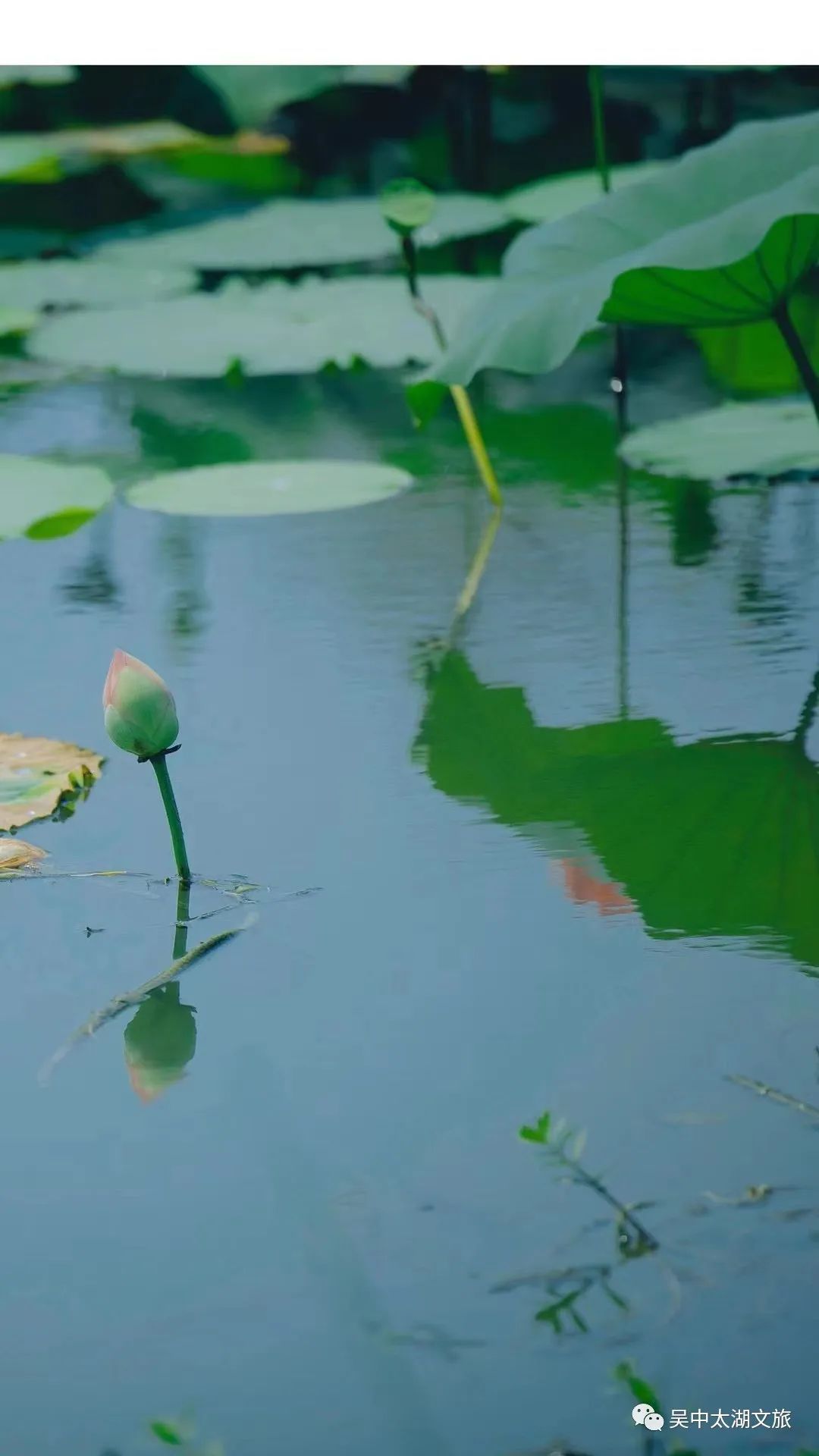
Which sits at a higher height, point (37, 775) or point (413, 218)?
point (413, 218)

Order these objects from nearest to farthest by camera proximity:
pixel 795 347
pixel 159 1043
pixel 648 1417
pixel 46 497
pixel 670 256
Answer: pixel 648 1417 → pixel 159 1043 → pixel 670 256 → pixel 795 347 → pixel 46 497

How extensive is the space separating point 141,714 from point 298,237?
2747 millimetres

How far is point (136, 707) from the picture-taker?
1.07m

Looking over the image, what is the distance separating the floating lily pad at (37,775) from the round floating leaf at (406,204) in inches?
34.0

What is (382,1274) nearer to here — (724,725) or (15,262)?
(724,725)

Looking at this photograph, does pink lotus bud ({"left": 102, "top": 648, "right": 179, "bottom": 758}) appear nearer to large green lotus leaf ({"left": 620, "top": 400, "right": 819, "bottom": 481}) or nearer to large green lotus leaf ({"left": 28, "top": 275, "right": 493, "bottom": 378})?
large green lotus leaf ({"left": 620, "top": 400, "right": 819, "bottom": 481})

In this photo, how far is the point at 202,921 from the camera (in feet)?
3.61

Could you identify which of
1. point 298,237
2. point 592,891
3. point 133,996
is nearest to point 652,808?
point 592,891

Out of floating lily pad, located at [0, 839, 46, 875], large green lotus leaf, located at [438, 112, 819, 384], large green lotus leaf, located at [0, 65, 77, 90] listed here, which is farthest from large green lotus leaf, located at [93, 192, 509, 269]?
floating lily pad, located at [0, 839, 46, 875]

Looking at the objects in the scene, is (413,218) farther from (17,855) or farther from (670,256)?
(17,855)

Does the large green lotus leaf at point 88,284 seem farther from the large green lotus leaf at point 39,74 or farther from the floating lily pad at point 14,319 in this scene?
the large green lotus leaf at point 39,74

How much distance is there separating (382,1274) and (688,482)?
154 cm
